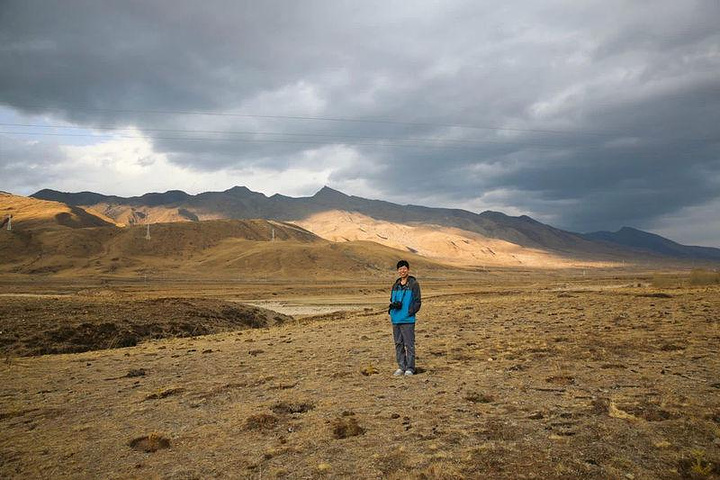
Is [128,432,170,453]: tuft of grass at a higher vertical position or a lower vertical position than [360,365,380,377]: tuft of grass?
lower

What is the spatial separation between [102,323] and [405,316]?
56.4 ft

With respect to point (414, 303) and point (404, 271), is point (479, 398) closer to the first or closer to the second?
point (414, 303)

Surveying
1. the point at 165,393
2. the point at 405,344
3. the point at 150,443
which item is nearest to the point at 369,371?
the point at 405,344

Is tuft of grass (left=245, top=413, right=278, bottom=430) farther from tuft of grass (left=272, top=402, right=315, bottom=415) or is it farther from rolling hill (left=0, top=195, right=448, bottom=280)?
rolling hill (left=0, top=195, right=448, bottom=280)

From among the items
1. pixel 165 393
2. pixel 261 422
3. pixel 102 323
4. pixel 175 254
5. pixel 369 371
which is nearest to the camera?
pixel 261 422

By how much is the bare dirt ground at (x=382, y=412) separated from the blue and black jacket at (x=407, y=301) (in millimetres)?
1392

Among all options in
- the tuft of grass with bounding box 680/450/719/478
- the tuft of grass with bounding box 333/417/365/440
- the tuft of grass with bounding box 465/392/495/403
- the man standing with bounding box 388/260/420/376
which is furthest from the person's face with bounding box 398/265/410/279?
the tuft of grass with bounding box 680/450/719/478

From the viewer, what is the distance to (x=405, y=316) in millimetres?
11016

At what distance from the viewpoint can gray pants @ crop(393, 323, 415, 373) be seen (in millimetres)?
10969

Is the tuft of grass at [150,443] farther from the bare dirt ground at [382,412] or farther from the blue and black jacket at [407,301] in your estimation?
the blue and black jacket at [407,301]

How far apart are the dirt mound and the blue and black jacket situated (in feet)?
49.7

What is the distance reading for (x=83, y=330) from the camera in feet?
67.8

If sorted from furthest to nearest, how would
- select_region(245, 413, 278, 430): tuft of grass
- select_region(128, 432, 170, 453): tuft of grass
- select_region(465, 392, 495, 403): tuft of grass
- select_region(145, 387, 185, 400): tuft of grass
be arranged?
select_region(145, 387, 185, 400): tuft of grass < select_region(465, 392, 495, 403): tuft of grass < select_region(245, 413, 278, 430): tuft of grass < select_region(128, 432, 170, 453): tuft of grass

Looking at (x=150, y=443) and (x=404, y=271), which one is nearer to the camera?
(x=150, y=443)
